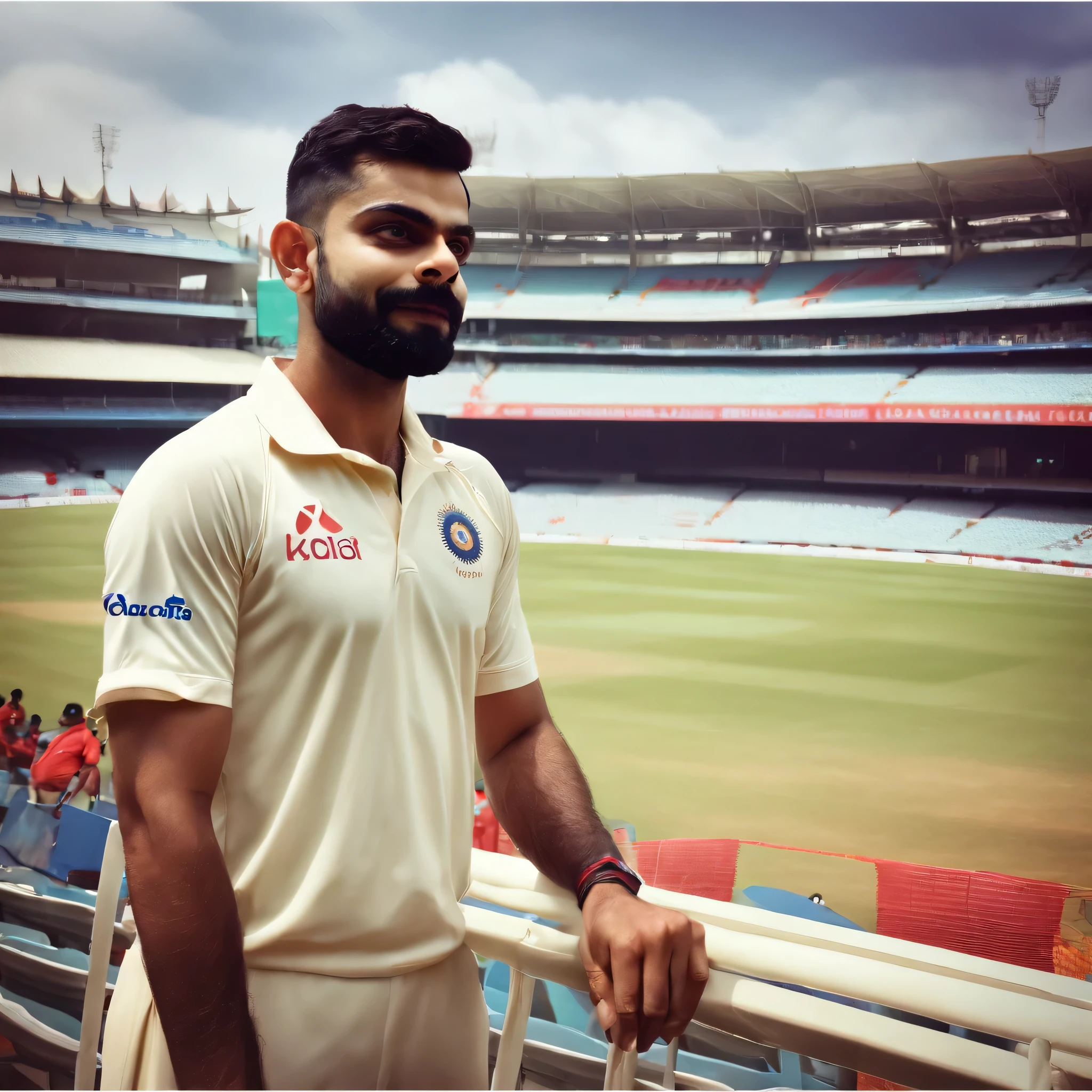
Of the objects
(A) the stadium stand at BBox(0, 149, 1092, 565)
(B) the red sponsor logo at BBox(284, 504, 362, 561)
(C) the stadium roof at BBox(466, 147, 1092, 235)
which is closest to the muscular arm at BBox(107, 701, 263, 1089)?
(B) the red sponsor logo at BBox(284, 504, 362, 561)

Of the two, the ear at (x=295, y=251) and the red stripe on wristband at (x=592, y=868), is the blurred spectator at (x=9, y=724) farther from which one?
the red stripe on wristband at (x=592, y=868)

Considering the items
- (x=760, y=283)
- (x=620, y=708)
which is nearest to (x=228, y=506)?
(x=620, y=708)

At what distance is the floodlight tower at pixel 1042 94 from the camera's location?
5.67 metres

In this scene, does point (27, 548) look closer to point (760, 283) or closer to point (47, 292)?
point (47, 292)

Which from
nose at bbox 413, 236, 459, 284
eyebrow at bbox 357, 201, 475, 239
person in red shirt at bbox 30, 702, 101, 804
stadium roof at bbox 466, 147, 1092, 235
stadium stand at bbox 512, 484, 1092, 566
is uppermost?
stadium roof at bbox 466, 147, 1092, 235

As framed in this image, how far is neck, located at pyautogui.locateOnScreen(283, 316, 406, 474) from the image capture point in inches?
38.3

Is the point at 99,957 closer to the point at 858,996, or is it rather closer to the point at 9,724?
the point at 858,996

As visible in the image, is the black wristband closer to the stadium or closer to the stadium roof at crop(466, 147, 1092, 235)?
the stadium

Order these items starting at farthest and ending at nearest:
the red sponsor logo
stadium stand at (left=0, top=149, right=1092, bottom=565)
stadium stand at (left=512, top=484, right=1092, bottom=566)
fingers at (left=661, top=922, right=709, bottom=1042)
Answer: stadium stand at (left=512, top=484, right=1092, bottom=566) < stadium stand at (left=0, top=149, right=1092, bottom=565) < the red sponsor logo < fingers at (left=661, top=922, right=709, bottom=1042)

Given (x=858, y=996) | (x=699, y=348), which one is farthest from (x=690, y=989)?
(x=699, y=348)

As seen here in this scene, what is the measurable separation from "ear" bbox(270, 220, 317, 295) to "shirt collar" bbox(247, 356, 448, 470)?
10 cm

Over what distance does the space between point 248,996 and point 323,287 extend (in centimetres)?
70

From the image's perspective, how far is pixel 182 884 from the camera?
0.76 m

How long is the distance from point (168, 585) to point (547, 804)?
45cm
